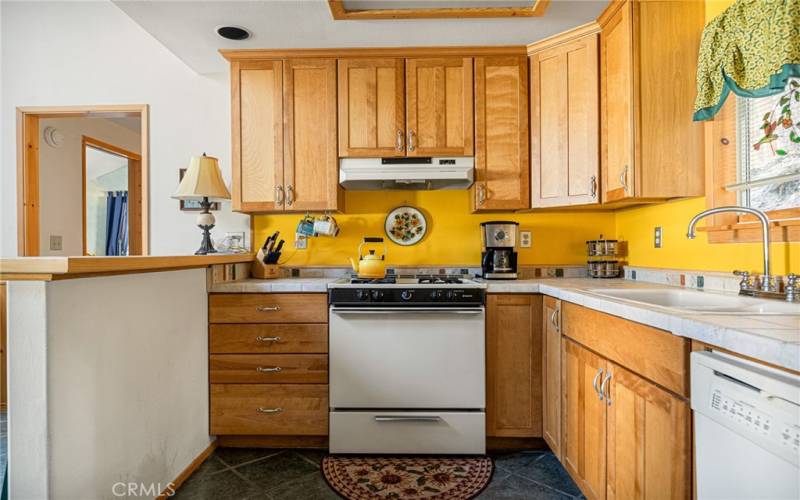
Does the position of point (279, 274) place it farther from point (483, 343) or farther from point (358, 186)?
point (483, 343)

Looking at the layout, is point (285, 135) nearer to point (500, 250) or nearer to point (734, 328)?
point (500, 250)

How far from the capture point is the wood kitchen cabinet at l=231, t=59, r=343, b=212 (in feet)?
8.02

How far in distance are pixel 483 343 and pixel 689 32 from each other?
5.95ft

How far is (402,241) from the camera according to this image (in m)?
2.75

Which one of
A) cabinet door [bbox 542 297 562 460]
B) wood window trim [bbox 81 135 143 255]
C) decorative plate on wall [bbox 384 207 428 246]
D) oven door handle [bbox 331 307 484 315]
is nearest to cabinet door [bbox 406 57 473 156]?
decorative plate on wall [bbox 384 207 428 246]

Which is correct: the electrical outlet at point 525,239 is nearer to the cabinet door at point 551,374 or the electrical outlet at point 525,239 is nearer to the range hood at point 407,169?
the range hood at point 407,169

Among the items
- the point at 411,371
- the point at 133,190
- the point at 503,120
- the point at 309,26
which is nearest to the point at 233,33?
the point at 309,26

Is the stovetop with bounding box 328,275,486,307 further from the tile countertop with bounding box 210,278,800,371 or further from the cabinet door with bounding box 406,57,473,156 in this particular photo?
the cabinet door with bounding box 406,57,473,156

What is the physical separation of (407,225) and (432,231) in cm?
18

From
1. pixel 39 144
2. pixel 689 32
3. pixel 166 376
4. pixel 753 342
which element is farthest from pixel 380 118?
pixel 39 144

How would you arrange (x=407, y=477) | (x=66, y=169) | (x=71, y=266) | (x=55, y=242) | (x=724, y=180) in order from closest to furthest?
(x=71, y=266), (x=724, y=180), (x=407, y=477), (x=55, y=242), (x=66, y=169)

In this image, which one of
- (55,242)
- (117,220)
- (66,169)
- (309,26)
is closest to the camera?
(309,26)

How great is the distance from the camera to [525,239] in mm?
2732

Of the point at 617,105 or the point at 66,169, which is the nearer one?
the point at 617,105
